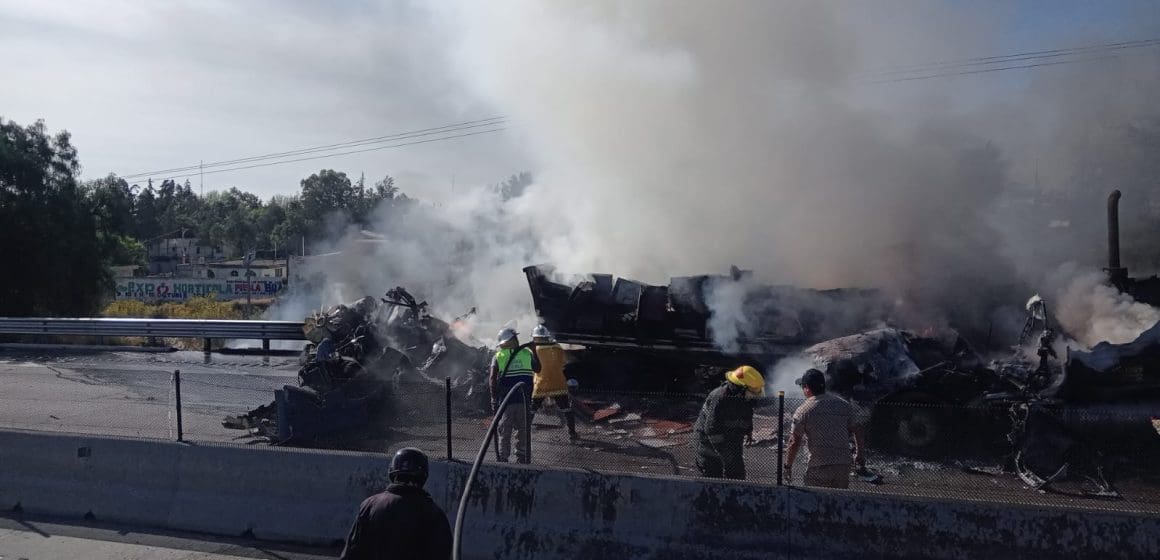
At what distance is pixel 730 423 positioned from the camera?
6020 mm

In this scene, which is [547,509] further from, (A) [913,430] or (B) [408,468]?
(A) [913,430]

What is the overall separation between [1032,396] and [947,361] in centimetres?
129

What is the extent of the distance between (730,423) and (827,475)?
815 mm

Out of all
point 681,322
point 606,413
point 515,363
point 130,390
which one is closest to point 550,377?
point 515,363

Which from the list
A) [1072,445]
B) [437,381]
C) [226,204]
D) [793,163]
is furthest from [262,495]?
[226,204]

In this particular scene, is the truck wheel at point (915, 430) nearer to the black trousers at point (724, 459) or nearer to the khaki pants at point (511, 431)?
the black trousers at point (724, 459)

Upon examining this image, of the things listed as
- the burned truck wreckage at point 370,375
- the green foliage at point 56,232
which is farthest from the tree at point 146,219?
the burned truck wreckage at point 370,375

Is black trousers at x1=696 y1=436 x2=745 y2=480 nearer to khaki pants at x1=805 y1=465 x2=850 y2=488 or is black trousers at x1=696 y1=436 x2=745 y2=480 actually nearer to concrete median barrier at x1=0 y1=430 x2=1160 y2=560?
khaki pants at x1=805 y1=465 x2=850 y2=488

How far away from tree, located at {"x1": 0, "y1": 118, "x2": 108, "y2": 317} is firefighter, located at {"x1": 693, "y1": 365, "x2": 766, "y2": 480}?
2412 centimetres

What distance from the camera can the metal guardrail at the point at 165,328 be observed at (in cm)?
1808

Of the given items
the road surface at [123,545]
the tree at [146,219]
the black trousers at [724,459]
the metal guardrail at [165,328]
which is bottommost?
the road surface at [123,545]

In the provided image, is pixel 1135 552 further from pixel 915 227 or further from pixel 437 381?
pixel 915 227

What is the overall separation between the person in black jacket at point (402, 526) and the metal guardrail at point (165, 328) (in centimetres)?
1522

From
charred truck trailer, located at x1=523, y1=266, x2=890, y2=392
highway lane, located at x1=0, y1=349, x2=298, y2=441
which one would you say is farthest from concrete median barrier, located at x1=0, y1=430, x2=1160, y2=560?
charred truck trailer, located at x1=523, y1=266, x2=890, y2=392
